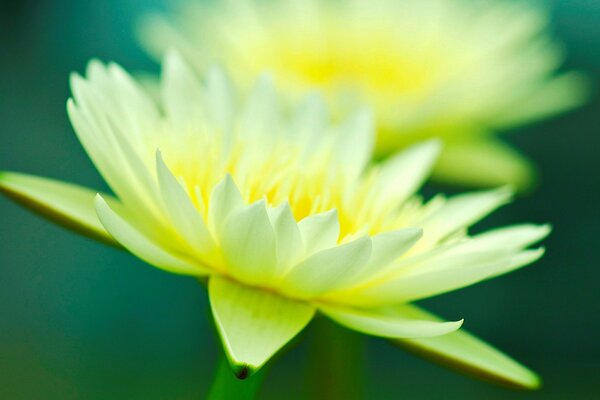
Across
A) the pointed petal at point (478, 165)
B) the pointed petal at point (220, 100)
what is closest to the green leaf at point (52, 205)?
the pointed petal at point (220, 100)

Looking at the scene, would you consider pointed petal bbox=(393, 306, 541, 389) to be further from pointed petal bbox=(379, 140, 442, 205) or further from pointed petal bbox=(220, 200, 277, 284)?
pointed petal bbox=(379, 140, 442, 205)

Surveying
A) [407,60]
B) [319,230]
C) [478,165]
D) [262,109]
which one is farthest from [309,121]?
[407,60]

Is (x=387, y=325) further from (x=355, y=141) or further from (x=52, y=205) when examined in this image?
(x=355, y=141)

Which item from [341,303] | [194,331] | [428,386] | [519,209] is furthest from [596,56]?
[341,303]

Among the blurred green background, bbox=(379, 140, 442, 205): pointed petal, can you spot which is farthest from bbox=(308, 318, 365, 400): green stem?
the blurred green background

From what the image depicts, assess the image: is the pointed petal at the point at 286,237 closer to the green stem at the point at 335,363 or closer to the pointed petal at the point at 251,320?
the pointed petal at the point at 251,320
